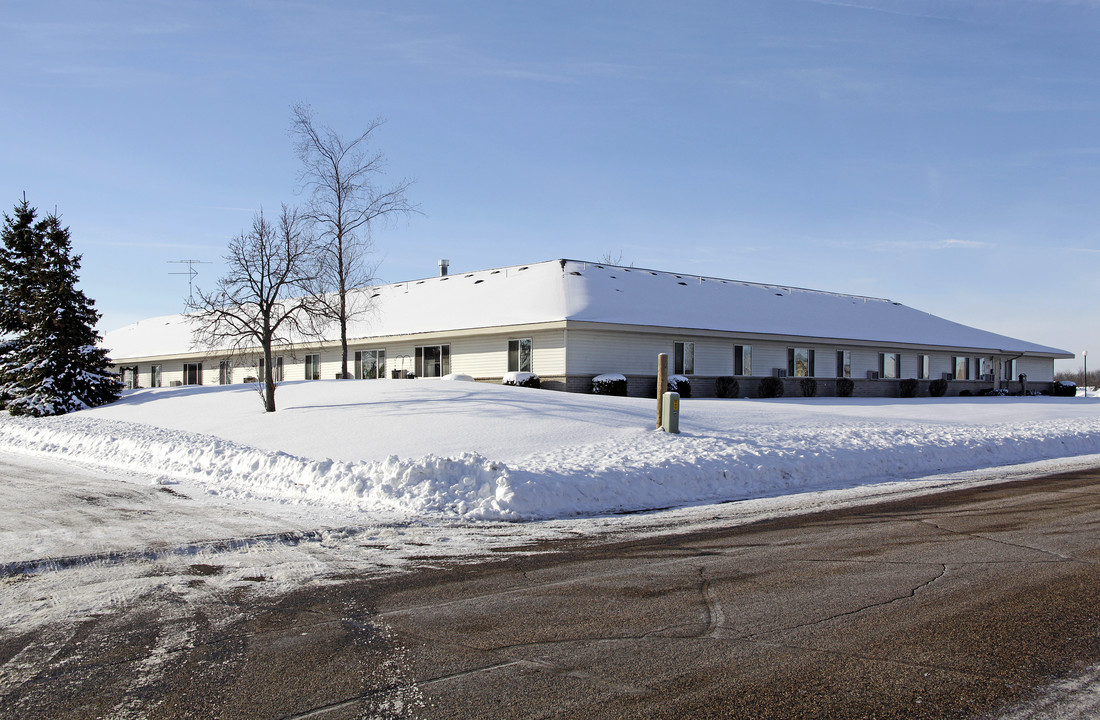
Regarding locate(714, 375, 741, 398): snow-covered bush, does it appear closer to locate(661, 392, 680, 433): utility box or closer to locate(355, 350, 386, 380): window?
locate(355, 350, 386, 380): window

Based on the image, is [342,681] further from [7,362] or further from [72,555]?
[7,362]

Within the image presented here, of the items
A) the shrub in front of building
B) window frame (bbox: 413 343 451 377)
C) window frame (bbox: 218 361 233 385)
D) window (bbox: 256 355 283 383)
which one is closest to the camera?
window frame (bbox: 413 343 451 377)

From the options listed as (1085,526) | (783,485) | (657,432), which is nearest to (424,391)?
(657,432)

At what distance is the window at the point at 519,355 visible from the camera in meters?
29.3

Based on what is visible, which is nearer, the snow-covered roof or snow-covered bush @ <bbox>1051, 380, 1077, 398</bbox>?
the snow-covered roof

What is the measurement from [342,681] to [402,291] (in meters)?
38.0

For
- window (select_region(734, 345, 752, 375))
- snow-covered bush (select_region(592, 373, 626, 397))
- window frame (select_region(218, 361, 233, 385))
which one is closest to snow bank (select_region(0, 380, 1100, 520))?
snow-covered bush (select_region(592, 373, 626, 397))

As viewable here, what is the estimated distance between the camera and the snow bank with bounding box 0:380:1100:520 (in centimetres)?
1129

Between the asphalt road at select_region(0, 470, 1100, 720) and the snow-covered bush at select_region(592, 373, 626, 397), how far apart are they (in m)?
19.7

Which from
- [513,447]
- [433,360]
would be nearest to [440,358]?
[433,360]

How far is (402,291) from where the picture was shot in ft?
136

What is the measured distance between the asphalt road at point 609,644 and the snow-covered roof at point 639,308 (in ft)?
68.5

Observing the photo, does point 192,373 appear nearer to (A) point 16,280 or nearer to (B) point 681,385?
(A) point 16,280

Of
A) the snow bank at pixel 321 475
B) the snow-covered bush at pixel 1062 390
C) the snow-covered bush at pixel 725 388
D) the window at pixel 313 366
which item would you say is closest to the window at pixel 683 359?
the snow-covered bush at pixel 725 388
